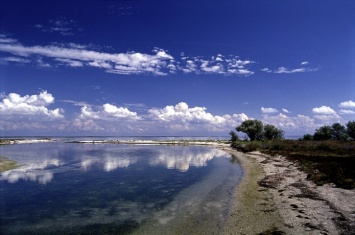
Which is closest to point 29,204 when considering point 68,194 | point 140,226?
point 68,194

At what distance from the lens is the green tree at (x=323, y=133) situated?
11425 cm

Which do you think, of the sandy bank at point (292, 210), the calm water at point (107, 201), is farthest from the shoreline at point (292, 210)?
the calm water at point (107, 201)

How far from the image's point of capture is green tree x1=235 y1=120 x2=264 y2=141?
135 metres

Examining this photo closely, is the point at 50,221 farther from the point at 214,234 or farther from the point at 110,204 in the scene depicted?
the point at 214,234

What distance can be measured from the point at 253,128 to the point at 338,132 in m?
35.3

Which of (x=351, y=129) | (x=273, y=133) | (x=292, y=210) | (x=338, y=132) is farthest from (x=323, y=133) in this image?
(x=292, y=210)

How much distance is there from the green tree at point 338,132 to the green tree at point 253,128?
30.3 m

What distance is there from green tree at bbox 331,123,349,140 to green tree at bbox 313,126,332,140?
1487mm

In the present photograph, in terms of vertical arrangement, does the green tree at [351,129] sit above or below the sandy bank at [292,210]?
above

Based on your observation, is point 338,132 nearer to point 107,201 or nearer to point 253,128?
point 253,128

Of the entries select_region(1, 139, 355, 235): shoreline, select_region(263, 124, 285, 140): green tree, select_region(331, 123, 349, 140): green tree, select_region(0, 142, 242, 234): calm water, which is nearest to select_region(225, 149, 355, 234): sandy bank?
select_region(1, 139, 355, 235): shoreline

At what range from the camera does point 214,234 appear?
1925cm

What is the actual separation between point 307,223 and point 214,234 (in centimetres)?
669

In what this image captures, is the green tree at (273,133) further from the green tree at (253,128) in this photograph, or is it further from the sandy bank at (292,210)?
the sandy bank at (292,210)
